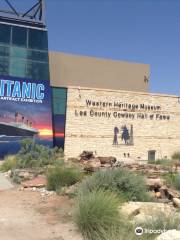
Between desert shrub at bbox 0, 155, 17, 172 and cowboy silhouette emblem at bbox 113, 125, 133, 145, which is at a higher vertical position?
cowboy silhouette emblem at bbox 113, 125, 133, 145

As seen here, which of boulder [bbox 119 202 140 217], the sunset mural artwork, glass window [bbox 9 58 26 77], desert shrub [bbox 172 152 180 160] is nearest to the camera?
boulder [bbox 119 202 140 217]

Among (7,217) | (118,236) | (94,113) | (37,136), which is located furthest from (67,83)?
(118,236)

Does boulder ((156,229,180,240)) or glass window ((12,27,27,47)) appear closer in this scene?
boulder ((156,229,180,240))

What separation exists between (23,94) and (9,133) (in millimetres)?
2991

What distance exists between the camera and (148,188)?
1295 cm

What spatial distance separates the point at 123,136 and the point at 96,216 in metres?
23.7

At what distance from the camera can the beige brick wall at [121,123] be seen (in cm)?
3058

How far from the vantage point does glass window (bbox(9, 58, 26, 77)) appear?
2878cm

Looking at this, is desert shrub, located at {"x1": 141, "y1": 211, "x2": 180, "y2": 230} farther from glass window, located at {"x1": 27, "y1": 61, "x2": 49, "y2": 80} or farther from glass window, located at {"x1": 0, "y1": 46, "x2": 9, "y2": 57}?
glass window, located at {"x1": 0, "y1": 46, "x2": 9, "y2": 57}

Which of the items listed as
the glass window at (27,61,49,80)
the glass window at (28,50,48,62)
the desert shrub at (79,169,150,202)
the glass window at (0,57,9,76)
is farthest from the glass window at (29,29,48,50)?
the desert shrub at (79,169,150,202)

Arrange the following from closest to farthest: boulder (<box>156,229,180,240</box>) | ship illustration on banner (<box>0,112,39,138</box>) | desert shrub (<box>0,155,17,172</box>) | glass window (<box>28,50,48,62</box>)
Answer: boulder (<box>156,229,180,240</box>), desert shrub (<box>0,155,17,172</box>), ship illustration on banner (<box>0,112,39,138</box>), glass window (<box>28,50,48,62</box>)

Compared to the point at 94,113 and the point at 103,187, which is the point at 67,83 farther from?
the point at 103,187

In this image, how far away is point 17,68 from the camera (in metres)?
29.0

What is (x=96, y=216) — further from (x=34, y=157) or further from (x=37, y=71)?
(x=37, y=71)
